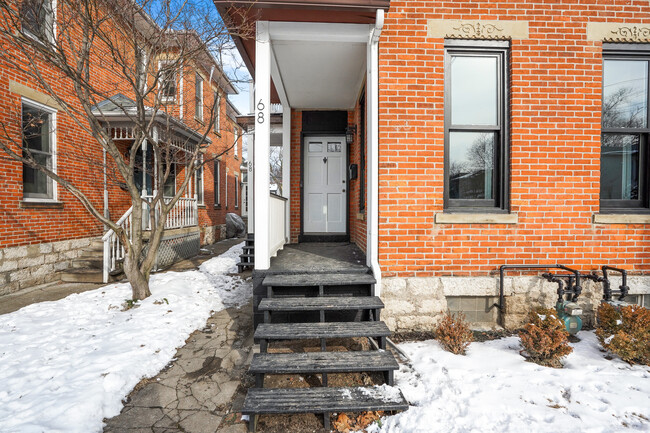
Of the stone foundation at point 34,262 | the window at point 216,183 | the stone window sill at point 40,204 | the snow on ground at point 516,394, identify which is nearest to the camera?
the snow on ground at point 516,394

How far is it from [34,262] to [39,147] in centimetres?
239

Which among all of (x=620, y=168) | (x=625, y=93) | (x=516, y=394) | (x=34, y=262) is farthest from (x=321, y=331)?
(x=34, y=262)

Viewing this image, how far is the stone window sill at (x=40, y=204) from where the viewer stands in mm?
5674

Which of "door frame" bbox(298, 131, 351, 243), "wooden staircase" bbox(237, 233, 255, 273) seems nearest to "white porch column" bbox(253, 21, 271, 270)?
"door frame" bbox(298, 131, 351, 243)

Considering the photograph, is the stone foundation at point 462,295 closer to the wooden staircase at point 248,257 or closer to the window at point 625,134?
the window at point 625,134

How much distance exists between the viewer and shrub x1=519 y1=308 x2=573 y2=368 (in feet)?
9.46

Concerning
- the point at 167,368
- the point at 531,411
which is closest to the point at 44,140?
the point at 167,368

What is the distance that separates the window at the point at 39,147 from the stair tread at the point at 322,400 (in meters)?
6.71

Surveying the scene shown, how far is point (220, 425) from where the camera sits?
2.29m

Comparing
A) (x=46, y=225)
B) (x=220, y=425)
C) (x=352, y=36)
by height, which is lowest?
(x=220, y=425)

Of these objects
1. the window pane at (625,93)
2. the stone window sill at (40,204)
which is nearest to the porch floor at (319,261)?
the window pane at (625,93)

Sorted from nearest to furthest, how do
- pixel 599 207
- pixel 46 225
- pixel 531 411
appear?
pixel 531 411, pixel 599 207, pixel 46 225

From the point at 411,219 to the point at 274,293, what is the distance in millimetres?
1908

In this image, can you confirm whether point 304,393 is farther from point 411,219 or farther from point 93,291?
point 93,291
